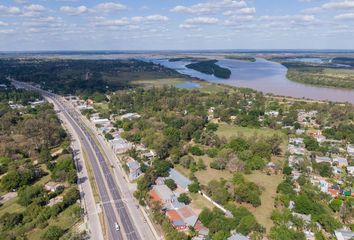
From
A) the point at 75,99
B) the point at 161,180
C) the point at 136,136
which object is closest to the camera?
the point at 161,180

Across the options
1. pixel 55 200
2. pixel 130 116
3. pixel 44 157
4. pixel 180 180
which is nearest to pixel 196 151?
pixel 180 180

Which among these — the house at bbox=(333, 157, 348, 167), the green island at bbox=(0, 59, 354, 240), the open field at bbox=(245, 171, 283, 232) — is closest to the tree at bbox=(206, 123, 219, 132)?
the green island at bbox=(0, 59, 354, 240)

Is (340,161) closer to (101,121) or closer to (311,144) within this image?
(311,144)

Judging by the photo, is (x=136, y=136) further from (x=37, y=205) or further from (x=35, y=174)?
(x=37, y=205)

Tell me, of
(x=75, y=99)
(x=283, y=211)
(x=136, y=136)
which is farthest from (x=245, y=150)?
(x=75, y=99)

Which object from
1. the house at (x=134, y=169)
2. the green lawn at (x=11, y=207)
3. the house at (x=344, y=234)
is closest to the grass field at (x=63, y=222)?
the green lawn at (x=11, y=207)

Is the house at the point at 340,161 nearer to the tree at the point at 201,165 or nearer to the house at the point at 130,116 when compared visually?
the tree at the point at 201,165

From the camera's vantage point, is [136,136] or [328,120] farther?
[328,120]
